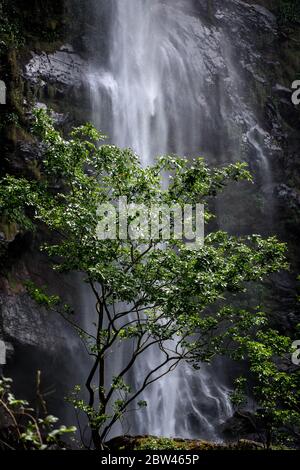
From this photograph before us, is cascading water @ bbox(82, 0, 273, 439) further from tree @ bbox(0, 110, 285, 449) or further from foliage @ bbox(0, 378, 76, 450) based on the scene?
foliage @ bbox(0, 378, 76, 450)

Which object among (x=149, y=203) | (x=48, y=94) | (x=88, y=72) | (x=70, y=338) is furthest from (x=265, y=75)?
(x=149, y=203)

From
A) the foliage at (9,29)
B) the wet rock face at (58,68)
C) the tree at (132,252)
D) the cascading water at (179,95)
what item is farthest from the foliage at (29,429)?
the wet rock face at (58,68)

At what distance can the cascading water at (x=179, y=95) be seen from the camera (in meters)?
15.0

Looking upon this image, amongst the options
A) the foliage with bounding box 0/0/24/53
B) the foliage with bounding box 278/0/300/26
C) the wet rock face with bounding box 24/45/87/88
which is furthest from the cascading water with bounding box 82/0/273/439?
the foliage with bounding box 0/0/24/53

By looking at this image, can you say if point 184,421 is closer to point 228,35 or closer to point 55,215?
point 55,215

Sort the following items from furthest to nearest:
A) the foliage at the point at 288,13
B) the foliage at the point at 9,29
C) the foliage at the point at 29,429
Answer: the foliage at the point at 288,13
the foliage at the point at 9,29
the foliage at the point at 29,429

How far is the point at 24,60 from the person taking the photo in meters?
16.2

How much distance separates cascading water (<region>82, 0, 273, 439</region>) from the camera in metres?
15.0

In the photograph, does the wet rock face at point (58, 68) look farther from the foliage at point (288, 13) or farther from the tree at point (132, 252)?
the foliage at point (288, 13)

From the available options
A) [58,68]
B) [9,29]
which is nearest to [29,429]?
[9,29]

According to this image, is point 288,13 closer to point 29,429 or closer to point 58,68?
point 58,68

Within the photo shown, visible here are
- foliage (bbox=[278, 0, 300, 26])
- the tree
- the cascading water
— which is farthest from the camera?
foliage (bbox=[278, 0, 300, 26])

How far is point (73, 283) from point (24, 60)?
758cm

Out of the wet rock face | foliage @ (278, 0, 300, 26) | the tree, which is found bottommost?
the tree
